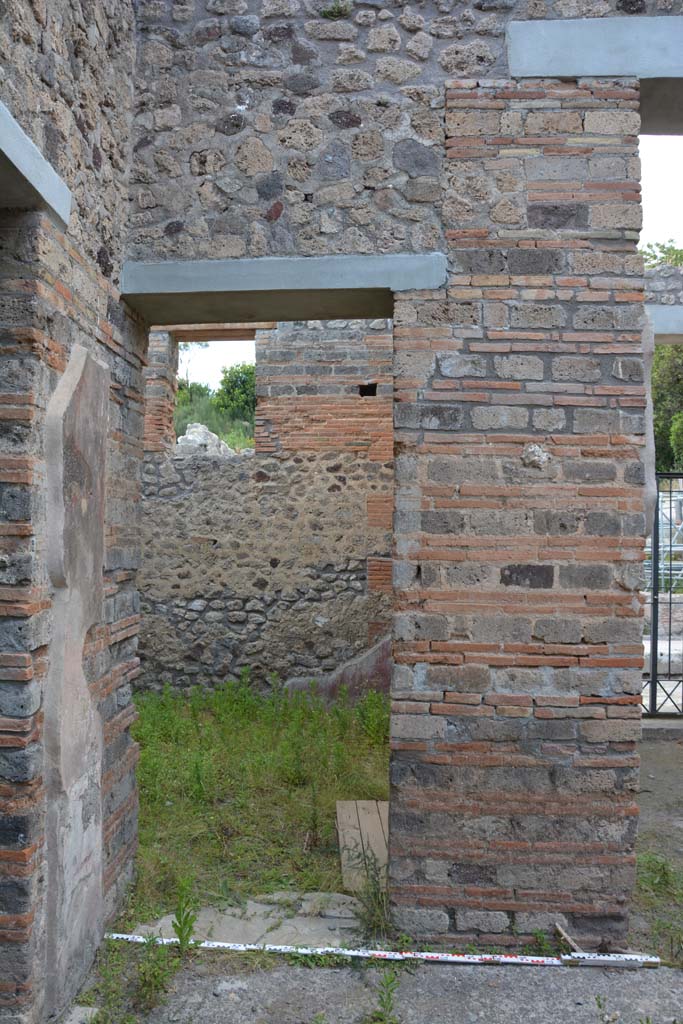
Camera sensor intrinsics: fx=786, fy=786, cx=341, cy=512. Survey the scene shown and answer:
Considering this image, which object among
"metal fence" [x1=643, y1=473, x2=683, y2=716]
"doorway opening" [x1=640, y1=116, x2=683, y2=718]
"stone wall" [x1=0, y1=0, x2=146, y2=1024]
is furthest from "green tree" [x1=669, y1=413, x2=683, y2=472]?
"stone wall" [x1=0, y1=0, x2=146, y2=1024]

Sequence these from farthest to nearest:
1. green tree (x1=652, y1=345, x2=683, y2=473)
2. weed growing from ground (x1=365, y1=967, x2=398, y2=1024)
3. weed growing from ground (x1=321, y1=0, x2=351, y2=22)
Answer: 1. green tree (x1=652, y1=345, x2=683, y2=473)
2. weed growing from ground (x1=321, y1=0, x2=351, y2=22)
3. weed growing from ground (x1=365, y1=967, x2=398, y2=1024)

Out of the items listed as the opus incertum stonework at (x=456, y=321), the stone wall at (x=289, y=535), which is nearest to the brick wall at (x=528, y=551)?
the opus incertum stonework at (x=456, y=321)

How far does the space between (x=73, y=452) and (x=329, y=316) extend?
169 centimetres

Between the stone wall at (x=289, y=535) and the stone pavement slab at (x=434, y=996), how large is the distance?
4107 millimetres

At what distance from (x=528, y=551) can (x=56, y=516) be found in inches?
76.9

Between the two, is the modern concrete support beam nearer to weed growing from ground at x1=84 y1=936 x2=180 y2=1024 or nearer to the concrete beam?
the concrete beam

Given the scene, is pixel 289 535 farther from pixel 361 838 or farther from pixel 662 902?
pixel 662 902

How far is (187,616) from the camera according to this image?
7559 mm

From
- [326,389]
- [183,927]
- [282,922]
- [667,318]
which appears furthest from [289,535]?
[183,927]

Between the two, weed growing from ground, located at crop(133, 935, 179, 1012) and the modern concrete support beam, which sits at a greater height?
the modern concrete support beam

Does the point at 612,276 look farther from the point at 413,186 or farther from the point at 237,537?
the point at 237,537

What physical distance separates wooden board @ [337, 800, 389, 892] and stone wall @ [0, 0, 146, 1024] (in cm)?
114

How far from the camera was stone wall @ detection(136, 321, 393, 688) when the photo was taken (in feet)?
24.1

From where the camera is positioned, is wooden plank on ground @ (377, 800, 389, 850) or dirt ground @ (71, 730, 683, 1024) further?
wooden plank on ground @ (377, 800, 389, 850)
